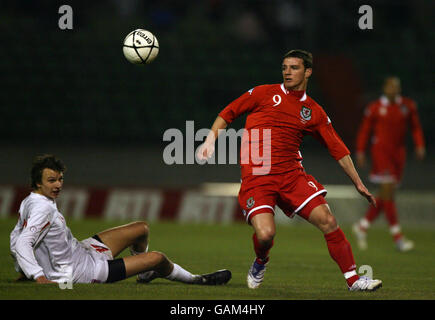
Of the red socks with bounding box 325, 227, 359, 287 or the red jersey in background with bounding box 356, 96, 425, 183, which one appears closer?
the red socks with bounding box 325, 227, 359, 287

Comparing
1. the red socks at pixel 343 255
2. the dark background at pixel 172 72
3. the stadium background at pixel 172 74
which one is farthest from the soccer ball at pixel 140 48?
the dark background at pixel 172 72

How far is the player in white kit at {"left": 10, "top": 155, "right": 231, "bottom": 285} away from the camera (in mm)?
5656

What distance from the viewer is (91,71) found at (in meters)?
16.8

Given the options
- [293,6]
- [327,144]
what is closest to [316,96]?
[293,6]

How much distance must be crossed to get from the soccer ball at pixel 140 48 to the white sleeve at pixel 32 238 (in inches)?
89.5

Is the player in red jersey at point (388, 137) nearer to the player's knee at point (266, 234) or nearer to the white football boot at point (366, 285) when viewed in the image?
the white football boot at point (366, 285)

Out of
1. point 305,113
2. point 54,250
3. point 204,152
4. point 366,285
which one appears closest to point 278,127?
point 305,113

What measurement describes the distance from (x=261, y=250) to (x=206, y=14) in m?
12.4

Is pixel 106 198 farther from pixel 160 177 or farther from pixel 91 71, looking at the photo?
pixel 91 71

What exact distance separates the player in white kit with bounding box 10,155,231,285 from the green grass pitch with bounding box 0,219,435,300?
126mm

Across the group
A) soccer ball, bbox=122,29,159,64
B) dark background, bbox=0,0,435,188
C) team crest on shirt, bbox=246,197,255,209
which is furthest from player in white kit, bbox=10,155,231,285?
dark background, bbox=0,0,435,188

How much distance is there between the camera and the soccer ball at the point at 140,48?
7.54 m

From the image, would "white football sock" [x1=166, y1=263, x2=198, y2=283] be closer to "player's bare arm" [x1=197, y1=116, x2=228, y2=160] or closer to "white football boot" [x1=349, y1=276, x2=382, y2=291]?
"player's bare arm" [x1=197, y1=116, x2=228, y2=160]

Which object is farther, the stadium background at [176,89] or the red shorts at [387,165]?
the stadium background at [176,89]
